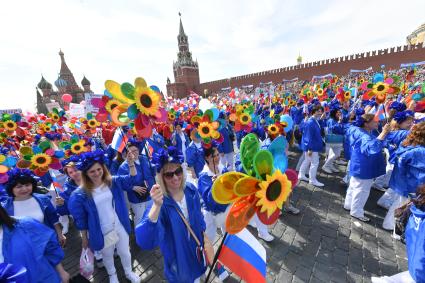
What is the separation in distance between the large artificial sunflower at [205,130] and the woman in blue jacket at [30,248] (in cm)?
216

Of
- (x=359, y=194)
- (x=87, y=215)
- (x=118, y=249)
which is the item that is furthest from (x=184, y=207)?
(x=359, y=194)

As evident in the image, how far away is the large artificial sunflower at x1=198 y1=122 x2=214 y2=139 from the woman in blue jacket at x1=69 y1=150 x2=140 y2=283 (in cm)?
142

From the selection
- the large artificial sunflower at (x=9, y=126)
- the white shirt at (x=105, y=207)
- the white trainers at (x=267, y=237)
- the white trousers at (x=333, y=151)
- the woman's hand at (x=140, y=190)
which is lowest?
the white trainers at (x=267, y=237)

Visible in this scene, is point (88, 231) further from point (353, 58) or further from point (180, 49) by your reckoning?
point (180, 49)

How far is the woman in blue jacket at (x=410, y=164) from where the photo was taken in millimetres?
2893

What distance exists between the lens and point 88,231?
2.50m

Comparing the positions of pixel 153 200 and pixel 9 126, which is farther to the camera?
pixel 9 126

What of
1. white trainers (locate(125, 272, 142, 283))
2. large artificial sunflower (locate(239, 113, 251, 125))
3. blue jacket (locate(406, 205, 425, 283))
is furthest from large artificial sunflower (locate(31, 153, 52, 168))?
blue jacket (locate(406, 205, 425, 283))

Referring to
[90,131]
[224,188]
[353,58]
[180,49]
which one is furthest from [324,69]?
[180,49]

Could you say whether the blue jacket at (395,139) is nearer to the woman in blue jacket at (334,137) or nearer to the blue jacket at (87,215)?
the woman in blue jacket at (334,137)

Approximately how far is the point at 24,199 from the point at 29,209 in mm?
135

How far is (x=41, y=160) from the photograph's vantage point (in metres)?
3.44

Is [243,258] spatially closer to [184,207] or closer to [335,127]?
[184,207]

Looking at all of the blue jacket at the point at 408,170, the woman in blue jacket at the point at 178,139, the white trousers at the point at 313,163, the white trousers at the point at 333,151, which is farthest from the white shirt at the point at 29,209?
the white trousers at the point at 333,151
